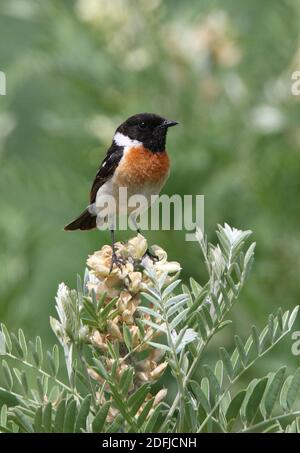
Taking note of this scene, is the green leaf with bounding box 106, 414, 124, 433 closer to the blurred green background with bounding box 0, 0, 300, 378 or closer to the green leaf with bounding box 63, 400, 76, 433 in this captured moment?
the green leaf with bounding box 63, 400, 76, 433

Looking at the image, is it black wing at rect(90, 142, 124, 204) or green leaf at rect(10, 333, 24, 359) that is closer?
green leaf at rect(10, 333, 24, 359)

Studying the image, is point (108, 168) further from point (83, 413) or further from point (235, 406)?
point (83, 413)

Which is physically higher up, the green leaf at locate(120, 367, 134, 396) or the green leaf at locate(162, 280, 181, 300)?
the green leaf at locate(162, 280, 181, 300)

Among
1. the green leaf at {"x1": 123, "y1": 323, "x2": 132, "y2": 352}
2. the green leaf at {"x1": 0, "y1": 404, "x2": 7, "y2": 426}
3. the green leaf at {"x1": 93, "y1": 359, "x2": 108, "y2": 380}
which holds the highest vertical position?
the green leaf at {"x1": 123, "y1": 323, "x2": 132, "y2": 352}

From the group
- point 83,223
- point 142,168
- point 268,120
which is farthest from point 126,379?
point 268,120

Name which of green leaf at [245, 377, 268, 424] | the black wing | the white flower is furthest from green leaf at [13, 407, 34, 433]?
the white flower

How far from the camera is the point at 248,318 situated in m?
4.41

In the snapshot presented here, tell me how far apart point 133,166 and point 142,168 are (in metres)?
0.05

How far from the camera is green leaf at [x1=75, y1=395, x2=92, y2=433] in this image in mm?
1743

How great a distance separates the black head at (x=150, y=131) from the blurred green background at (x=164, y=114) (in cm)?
106

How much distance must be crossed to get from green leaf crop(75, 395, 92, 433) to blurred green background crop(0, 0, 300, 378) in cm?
252

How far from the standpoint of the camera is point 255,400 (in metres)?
1.90

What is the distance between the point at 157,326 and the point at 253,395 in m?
0.23
